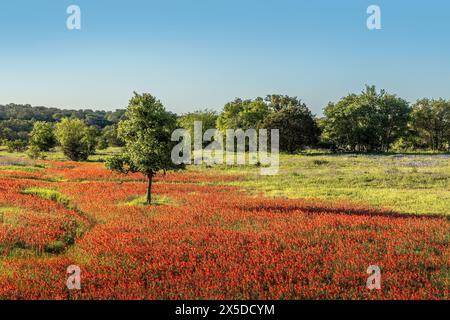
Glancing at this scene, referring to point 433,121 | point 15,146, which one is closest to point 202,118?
point 15,146

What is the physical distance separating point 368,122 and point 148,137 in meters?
68.6

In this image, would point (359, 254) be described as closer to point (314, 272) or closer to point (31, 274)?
point (314, 272)

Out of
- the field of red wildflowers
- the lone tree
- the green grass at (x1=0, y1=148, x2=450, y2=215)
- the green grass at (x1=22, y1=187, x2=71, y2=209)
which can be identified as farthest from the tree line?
the field of red wildflowers

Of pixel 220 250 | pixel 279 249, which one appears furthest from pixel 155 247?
pixel 279 249

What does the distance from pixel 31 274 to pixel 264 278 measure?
5.55 m

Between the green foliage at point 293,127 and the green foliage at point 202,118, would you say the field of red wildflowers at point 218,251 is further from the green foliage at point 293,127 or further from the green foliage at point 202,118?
the green foliage at point 202,118

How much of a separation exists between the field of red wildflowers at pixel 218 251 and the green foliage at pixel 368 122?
212 ft

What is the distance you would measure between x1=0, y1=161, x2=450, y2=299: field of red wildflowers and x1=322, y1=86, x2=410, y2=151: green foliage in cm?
6454

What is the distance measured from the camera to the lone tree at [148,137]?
22.5 meters

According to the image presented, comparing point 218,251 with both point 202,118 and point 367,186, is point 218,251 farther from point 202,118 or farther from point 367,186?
point 202,118

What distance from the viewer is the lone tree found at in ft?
73.8

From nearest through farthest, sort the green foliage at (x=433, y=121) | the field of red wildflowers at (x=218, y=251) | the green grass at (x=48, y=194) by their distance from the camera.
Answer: the field of red wildflowers at (x=218, y=251) < the green grass at (x=48, y=194) < the green foliage at (x=433, y=121)

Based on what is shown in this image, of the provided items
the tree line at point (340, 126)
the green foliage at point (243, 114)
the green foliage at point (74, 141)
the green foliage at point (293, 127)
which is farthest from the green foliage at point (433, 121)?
the green foliage at point (74, 141)
